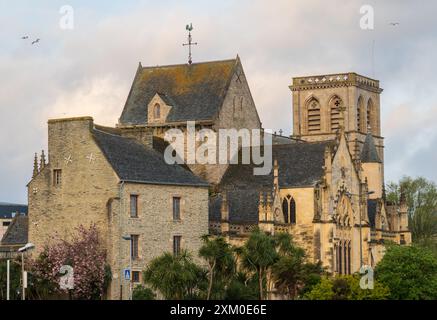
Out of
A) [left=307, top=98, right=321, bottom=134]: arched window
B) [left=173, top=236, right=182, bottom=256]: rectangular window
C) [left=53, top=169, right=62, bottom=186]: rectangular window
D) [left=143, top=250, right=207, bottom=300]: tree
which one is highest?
[left=307, top=98, right=321, bottom=134]: arched window

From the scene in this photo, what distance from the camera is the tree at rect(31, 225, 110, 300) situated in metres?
82.1

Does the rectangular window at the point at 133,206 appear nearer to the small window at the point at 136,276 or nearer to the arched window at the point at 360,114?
the small window at the point at 136,276

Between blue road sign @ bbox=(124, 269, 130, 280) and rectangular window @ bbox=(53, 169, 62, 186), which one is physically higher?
rectangular window @ bbox=(53, 169, 62, 186)

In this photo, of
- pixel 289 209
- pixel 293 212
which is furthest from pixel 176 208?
pixel 293 212

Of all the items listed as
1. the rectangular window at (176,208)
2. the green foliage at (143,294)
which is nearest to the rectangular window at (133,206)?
the rectangular window at (176,208)

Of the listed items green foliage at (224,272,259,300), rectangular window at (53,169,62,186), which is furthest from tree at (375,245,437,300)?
rectangular window at (53,169,62,186)

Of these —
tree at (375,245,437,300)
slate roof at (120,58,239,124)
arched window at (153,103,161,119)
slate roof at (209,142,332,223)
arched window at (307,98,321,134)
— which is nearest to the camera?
tree at (375,245,437,300)

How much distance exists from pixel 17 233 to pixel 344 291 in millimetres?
36252

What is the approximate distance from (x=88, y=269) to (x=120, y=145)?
1014cm

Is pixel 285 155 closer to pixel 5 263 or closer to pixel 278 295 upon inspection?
pixel 278 295

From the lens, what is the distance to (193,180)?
90.1 meters

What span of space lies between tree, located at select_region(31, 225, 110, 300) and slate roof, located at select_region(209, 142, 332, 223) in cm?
1491

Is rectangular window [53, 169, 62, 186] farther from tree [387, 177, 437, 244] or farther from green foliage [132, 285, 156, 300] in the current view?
tree [387, 177, 437, 244]

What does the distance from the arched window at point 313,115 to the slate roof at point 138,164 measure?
77.3 meters
